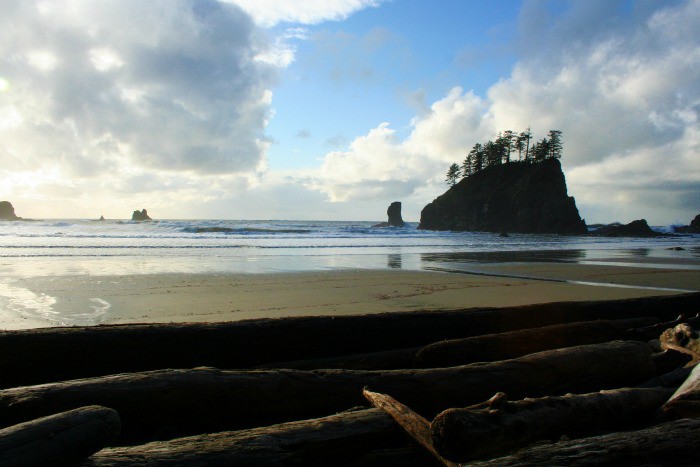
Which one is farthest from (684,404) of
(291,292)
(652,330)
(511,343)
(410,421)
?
(291,292)

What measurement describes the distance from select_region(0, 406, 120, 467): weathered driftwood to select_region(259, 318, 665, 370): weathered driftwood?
1.61 meters

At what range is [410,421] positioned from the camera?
213 cm

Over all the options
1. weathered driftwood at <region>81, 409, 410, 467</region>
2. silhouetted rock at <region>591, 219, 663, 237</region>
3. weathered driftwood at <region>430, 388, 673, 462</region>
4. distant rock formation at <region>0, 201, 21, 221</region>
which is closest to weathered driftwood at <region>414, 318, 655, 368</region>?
weathered driftwood at <region>430, 388, 673, 462</region>

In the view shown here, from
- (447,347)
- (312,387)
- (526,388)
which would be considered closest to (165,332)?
(312,387)

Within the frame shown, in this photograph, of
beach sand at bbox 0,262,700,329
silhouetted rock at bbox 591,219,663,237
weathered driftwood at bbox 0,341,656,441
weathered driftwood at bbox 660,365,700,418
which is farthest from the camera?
silhouetted rock at bbox 591,219,663,237

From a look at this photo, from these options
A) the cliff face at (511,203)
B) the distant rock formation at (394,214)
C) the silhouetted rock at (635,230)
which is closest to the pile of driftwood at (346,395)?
the silhouetted rock at (635,230)

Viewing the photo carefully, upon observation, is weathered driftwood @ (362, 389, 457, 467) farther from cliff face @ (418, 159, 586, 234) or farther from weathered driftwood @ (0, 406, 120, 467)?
cliff face @ (418, 159, 586, 234)

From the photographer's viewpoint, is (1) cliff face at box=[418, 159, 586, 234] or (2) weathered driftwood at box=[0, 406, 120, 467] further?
(1) cliff face at box=[418, 159, 586, 234]

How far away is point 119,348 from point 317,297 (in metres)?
5.35

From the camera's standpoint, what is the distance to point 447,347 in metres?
3.41

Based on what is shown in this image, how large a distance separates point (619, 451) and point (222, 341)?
262cm

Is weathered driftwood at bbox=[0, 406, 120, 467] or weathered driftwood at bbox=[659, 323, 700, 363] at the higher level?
weathered driftwood at bbox=[0, 406, 120, 467]

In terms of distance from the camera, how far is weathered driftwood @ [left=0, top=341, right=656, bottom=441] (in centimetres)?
234

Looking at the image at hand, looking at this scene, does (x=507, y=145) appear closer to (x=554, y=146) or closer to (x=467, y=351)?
(x=554, y=146)
